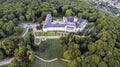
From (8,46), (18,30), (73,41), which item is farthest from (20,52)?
(73,41)

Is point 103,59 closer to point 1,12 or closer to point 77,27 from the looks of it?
point 77,27

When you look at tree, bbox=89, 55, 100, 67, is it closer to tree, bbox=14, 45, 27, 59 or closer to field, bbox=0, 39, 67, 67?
field, bbox=0, 39, 67, 67

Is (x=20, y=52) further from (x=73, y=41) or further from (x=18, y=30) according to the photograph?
(x=73, y=41)

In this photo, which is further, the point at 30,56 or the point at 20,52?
the point at 20,52

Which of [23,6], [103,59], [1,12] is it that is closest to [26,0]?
[23,6]

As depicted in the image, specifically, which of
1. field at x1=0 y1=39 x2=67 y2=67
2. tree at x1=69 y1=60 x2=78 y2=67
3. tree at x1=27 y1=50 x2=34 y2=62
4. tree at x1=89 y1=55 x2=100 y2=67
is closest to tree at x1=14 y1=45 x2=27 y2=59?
tree at x1=27 y1=50 x2=34 y2=62

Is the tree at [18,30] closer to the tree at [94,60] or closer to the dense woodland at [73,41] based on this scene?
the dense woodland at [73,41]

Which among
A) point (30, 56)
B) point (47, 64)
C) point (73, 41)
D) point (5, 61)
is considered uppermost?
point (30, 56)
